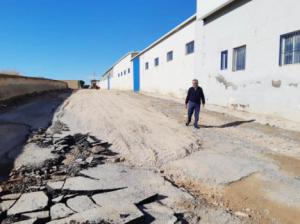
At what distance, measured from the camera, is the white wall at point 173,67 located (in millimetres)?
18692

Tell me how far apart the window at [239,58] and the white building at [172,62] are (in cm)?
457

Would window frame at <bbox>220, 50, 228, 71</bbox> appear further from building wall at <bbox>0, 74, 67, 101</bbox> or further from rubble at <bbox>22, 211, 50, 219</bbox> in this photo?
building wall at <bbox>0, 74, 67, 101</bbox>

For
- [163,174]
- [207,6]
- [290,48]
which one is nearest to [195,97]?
[290,48]

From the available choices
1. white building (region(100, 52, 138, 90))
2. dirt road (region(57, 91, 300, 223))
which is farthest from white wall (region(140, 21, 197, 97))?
white building (region(100, 52, 138, 90))

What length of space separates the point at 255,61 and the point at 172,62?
430 inches

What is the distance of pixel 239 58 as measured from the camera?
13039mm

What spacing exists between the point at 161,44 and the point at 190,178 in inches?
833

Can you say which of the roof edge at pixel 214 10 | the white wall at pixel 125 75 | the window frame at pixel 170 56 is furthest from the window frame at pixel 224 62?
the white wall at pixel 125 75

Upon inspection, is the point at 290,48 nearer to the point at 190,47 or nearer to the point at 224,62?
the point at 224,62

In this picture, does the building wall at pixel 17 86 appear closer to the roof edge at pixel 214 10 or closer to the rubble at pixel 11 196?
the roof edge at pixel 214 10

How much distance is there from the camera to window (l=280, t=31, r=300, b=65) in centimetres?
959

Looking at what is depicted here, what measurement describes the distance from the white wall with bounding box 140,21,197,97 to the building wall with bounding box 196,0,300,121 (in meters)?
2.81

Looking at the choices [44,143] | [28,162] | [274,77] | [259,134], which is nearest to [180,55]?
[274,77]

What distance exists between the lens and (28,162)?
5.91m
